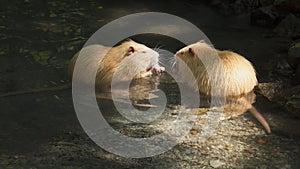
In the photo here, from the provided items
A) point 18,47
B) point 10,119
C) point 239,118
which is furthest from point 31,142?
point 18,47

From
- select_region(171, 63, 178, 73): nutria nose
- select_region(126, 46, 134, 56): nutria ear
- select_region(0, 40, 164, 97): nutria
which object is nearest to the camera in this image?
select_region(0, 40, 164, 97): nutria

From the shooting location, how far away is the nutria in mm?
4891

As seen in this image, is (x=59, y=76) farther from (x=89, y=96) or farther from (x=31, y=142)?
(x=31, y=142)

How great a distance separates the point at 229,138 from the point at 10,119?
1908 millimetres

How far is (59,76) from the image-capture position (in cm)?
515

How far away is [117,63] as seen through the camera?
497 cm

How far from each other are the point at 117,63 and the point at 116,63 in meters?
0.01

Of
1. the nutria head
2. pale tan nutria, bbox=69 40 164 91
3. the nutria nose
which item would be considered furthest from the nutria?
the nutria head

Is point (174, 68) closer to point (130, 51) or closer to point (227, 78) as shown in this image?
point (130, 51)

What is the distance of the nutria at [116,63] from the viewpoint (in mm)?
4891

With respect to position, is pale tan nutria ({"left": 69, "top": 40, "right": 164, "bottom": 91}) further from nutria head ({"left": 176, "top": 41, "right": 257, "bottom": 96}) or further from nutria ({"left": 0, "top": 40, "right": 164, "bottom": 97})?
nutria head ({"left": 176, "top": 41, "right": 257, "bottom": 96})

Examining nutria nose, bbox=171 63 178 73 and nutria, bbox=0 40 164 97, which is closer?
nutria, bbox=0 40 164 97

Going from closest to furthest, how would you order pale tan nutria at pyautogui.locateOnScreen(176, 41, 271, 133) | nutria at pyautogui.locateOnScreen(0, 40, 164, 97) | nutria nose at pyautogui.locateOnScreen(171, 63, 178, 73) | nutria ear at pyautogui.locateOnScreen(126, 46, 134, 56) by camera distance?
pale tan nutria at pyautogui.locateOnScreen(176, 41, 271, 133) → nutria at pyautogui.locateOnScreen(0, 40, 164, 97) → nutria ear at pyautogui.locateOnScreen(126, 46, 134, 56) → nutria nose at pyautogui.locateOnScreen(171, 63, 178, 73)

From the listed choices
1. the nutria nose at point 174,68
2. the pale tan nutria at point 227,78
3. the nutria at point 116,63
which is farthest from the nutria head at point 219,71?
the nutria at point 116,63
